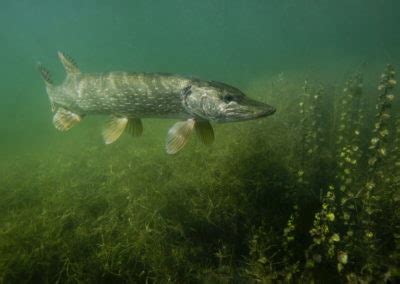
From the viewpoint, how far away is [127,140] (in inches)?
327

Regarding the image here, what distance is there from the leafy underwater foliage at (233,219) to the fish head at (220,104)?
854mm

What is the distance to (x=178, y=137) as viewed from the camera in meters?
3.45

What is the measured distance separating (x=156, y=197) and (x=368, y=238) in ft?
8.31

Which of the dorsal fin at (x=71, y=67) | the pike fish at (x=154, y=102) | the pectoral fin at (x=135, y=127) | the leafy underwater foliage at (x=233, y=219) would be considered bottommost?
the leafy underwater foliage at (x=233, y=219)

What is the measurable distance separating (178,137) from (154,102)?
2.14ft

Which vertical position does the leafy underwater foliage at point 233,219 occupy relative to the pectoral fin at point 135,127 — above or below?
below

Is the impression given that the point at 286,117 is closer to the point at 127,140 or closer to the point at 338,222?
the point at 338,222

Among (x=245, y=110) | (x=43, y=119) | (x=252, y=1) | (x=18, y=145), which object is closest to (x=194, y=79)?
(x=245, y=110)

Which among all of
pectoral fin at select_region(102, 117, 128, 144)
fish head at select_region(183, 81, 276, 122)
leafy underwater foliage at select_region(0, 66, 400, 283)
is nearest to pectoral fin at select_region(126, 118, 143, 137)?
pectoral fin at select_region(102, 117, 128, 144)

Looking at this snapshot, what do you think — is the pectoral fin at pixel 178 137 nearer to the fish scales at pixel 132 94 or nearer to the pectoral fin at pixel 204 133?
the pectoral fin at pixel 204 133

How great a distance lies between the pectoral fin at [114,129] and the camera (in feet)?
13.2

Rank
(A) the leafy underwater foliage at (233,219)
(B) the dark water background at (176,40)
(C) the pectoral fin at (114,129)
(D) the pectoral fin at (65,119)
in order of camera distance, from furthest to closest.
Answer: (B) the dark water background at (176,40)
(D) the pectoral fin at (65,119)
(C) the pectoral fin at (114,129)
(A) the leafy underwater foliage at (233,219)

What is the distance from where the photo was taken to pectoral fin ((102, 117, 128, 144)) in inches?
158

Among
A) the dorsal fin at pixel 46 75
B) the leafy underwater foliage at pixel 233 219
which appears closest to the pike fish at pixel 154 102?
the dorsal fin at pixel 46 75
